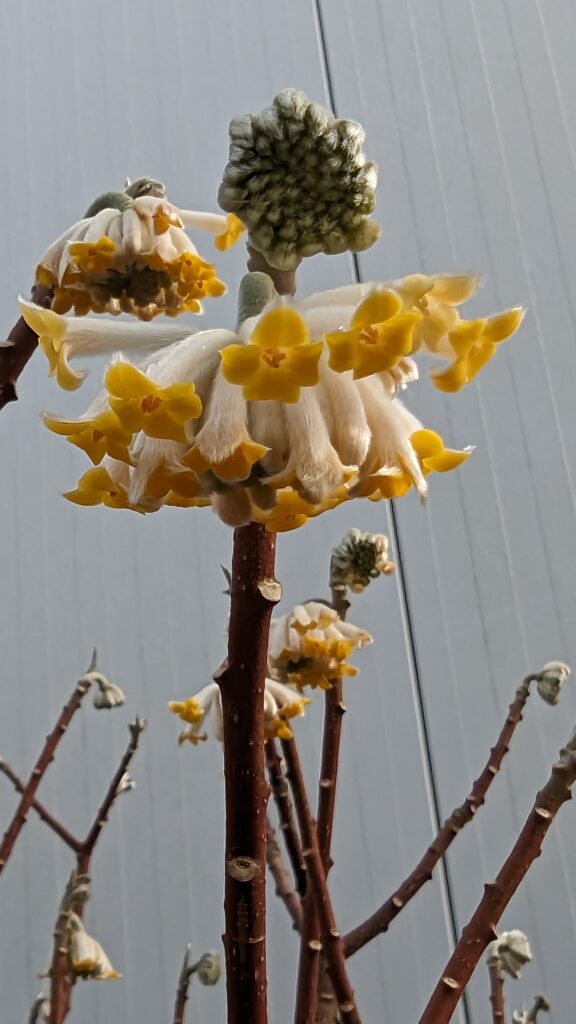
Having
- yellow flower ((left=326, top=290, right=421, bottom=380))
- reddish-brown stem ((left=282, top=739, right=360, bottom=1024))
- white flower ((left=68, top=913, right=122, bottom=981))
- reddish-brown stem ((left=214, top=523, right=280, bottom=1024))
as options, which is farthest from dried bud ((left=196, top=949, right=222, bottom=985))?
yellow flower ((left=326, top=290, right=421, bottom=380))

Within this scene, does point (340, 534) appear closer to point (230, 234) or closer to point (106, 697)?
point (106, 697)

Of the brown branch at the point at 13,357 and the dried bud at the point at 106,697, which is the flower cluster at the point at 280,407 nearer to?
the brown branch at the point at 13,357

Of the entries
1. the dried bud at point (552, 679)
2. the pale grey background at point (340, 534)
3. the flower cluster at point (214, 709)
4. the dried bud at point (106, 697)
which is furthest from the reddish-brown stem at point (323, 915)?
the pale grey background at point (340, 534)

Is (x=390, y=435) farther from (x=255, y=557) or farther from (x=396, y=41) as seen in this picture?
(x=396, y=41)

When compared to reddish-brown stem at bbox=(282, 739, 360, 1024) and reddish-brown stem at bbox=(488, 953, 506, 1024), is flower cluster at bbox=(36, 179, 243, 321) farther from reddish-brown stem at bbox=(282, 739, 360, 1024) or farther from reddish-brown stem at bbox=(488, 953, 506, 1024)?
reddish-brown stem at bbox=(488, 953, 506, 1024)

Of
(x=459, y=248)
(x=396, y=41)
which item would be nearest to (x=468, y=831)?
(x=459, y=248)

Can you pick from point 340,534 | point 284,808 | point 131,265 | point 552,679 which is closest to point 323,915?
point 284,808
